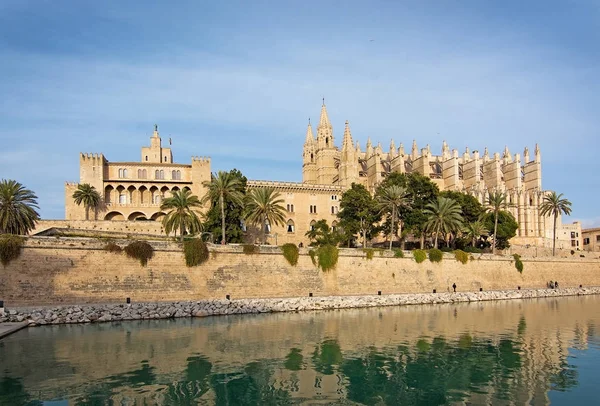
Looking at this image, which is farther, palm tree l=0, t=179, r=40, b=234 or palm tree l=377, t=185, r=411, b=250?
palm tree l=377, t=185, r=411, b=250

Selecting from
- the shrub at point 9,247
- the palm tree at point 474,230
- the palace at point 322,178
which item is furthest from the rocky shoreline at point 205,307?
the palace at point 322,178

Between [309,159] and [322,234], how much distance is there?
29101 mm

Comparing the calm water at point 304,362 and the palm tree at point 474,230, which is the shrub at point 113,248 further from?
the palm tree at point 474,230

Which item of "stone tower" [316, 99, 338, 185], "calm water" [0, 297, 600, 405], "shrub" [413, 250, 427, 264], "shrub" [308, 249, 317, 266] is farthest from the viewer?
"stone tower" [316, 99, 338, 185]

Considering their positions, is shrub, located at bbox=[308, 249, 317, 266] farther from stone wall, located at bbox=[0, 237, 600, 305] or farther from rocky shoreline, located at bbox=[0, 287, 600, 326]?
rocky shoreline, located at bbox=[0, 287, 600, 326]

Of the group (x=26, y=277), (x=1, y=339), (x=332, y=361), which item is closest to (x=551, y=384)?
(x=332, y=361)

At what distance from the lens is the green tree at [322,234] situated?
2253 inches

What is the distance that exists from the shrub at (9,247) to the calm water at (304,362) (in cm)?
577

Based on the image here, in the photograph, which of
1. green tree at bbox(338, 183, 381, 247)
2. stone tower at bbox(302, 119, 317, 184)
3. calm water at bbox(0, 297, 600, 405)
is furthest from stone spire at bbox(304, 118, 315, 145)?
calm water at bbox(0, 297, 600, 405)

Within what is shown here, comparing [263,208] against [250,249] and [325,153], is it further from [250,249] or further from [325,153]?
[325,153]

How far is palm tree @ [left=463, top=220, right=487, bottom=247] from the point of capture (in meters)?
56.0

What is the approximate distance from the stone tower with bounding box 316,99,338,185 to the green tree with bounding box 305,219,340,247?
52.5 ft

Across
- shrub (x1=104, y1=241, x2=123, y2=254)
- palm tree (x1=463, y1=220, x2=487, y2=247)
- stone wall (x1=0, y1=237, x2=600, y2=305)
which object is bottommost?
stone wall (x1=0, y1=237, x2=600, y2=305)

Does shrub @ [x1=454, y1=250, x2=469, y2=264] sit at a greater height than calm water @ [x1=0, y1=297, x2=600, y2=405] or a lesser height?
greater
